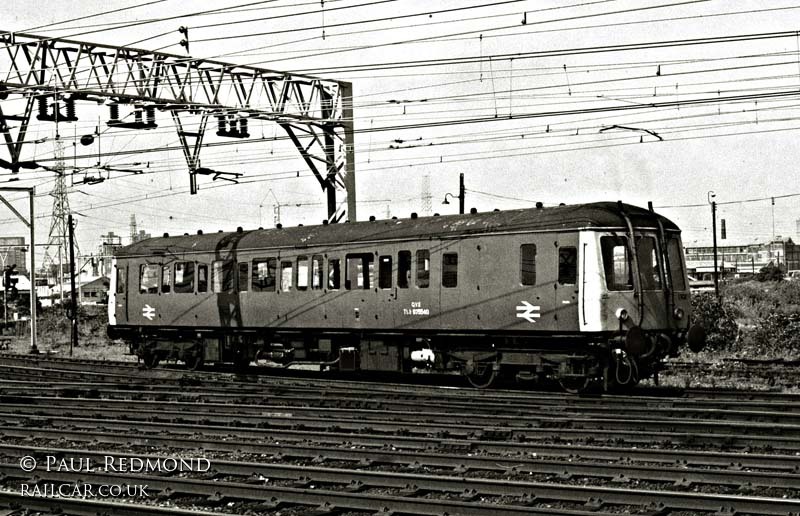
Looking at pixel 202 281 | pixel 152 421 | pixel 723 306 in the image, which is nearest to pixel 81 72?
pixel 202 281

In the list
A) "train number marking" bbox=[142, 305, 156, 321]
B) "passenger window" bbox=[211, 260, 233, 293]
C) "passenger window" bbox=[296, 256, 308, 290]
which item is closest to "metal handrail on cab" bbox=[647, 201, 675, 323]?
"passenger window" bbox=[296, 256, 308, 290]

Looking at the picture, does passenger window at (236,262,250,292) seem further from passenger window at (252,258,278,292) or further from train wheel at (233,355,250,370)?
train wheel at (233,355,250,370)

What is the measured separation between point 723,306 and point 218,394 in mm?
17811

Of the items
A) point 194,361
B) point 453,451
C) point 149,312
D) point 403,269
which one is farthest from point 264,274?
point 453,451

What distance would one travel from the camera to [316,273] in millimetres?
22875

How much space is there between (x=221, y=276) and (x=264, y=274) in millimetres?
1481

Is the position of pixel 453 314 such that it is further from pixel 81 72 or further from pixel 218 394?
pixel 81 72

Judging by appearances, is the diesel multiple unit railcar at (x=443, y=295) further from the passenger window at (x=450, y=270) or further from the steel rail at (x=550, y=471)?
the steel rail at (x=550, y=471)

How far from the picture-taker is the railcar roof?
724 inches

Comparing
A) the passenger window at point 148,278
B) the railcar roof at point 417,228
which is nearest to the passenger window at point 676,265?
the railcar roof at point 417,228

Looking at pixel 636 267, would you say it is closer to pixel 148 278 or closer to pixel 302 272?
pixel 302 272

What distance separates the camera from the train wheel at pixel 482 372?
1991cm

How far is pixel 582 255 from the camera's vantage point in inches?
710

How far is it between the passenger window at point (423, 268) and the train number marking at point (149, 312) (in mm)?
9050
